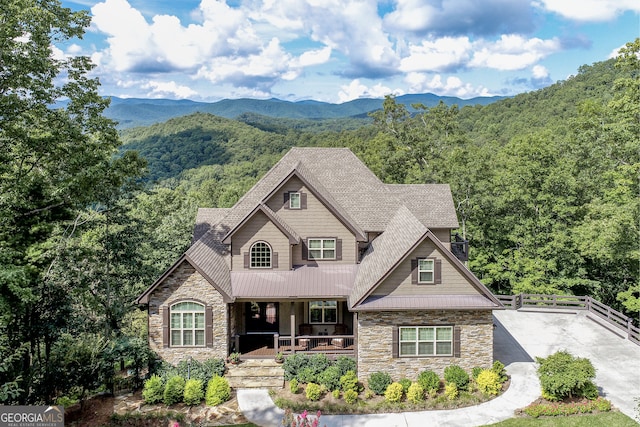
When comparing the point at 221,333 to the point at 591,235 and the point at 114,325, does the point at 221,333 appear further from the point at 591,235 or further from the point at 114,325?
the point at 591,235

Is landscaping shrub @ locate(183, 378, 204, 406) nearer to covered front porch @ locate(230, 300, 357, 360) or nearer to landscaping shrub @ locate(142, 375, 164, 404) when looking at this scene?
landscaping shrub @ locate(142, 375, 164, 404)

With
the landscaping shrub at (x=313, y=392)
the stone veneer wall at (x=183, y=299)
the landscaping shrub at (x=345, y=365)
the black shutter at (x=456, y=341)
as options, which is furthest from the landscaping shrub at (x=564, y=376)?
the stone veneer wall at (x=183, y=299)

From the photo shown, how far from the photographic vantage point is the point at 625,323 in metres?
22.8

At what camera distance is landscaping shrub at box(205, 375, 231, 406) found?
16.6 m

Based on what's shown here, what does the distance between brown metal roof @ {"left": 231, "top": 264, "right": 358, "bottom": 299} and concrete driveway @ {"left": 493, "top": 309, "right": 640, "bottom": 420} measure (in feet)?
24.6

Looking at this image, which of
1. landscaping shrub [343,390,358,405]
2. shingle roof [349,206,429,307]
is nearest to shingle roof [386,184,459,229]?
shingle roof [349,206,429,307]

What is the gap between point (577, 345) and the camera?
2111cm

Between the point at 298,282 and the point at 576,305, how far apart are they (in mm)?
17871

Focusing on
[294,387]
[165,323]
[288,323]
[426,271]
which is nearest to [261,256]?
[288,323]

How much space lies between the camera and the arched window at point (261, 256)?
20.9 metres

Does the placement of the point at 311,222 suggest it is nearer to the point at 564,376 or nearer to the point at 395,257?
the point at 395,257

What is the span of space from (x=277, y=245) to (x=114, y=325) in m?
9.42

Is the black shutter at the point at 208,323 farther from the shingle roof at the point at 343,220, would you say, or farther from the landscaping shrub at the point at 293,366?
the landscaping shrub at the point at 293,366

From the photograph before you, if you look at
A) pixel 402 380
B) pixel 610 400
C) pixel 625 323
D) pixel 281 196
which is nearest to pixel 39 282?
pixel 281 196
